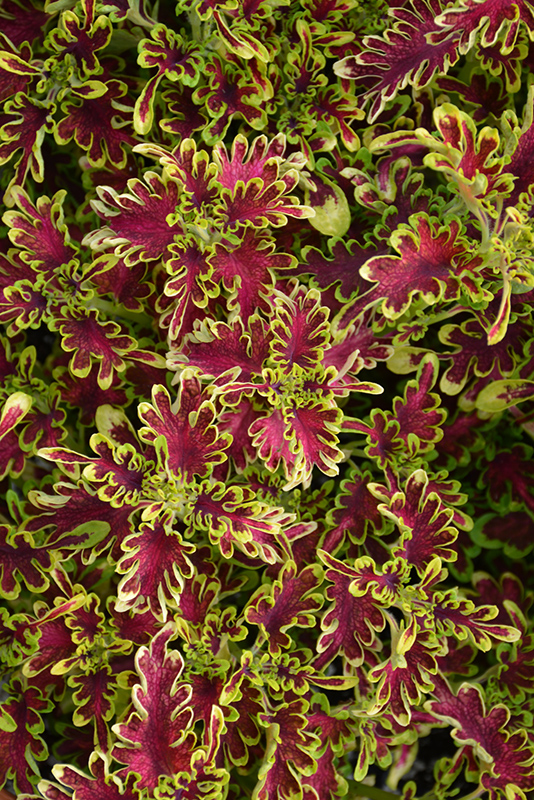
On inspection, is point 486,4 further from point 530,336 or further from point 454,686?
point 454,686

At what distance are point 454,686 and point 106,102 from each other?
102 centimetres

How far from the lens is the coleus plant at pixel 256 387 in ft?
3.11

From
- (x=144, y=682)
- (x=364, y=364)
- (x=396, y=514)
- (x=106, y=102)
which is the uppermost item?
(x=106, y=102)

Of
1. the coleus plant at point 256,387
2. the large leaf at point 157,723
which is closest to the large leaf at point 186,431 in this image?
the coleus plant at point 256,387

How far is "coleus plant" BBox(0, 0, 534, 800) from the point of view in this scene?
0.95 m

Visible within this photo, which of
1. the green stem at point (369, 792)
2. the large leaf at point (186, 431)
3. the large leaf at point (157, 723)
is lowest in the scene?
the green stem at point (369, 792)

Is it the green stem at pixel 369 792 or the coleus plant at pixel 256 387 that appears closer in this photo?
the coleus plant at pixel 256 387

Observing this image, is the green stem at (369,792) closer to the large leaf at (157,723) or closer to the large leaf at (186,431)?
the large leaf at (157,723)

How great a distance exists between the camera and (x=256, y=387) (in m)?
0.94

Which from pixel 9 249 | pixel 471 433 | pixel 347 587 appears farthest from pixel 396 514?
pixel 9 249

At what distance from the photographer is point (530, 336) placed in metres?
1.17

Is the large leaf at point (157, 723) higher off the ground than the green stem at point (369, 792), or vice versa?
the large leaf at point (157, 723)

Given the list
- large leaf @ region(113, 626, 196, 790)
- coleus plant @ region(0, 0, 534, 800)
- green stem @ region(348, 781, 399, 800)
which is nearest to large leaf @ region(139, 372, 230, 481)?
coleus plant @ region(0, 0, 534, 800)

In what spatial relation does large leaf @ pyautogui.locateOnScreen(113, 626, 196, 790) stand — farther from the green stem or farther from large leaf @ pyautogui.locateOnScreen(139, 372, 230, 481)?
the green stem
